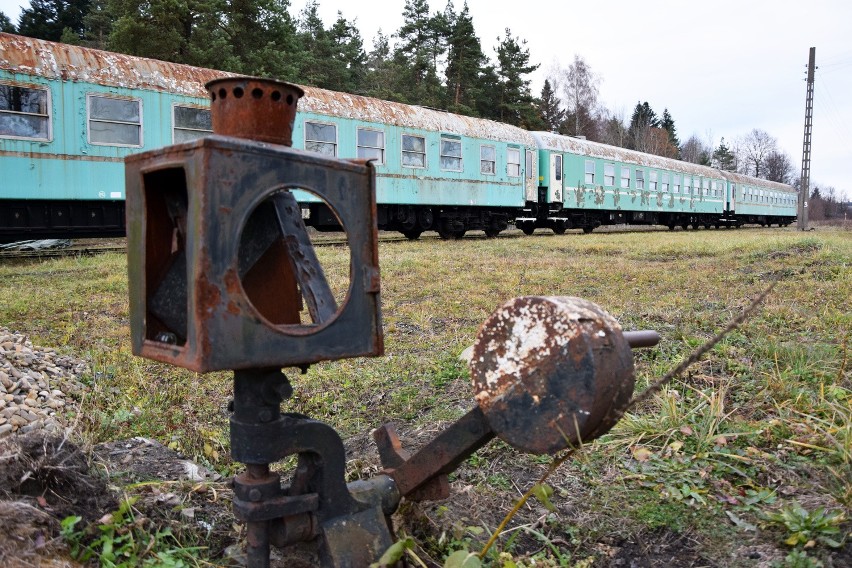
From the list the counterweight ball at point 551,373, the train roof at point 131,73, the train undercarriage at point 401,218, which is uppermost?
the train roof at point 131,73

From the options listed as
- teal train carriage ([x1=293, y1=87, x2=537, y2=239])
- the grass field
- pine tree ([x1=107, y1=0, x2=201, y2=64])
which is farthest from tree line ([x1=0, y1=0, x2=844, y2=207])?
the grass field

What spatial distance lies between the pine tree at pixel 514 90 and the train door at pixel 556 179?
19646 mm

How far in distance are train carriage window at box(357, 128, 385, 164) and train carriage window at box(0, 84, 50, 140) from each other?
591cm

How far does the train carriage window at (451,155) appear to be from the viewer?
15.7m

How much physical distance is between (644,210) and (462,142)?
1215 cm

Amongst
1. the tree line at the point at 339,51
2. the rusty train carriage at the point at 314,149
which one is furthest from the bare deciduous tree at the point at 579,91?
the rusty train carriage at the point at 314,149

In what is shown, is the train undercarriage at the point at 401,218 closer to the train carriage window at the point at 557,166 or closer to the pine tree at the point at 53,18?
the train carriage window at the point at 557,166

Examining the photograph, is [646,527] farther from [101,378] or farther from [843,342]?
[101,378]

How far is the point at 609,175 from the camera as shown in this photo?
75.2ft

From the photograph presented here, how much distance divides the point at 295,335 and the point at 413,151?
45.7 feet

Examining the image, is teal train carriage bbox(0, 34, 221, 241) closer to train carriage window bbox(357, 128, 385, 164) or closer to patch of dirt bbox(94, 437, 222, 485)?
train carriage window bbox(357, 128, 385, 164)

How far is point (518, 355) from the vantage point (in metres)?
1.32

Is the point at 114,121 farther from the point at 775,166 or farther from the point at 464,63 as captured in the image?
the point at 775,166

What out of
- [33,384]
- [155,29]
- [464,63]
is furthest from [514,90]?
[33,384]
